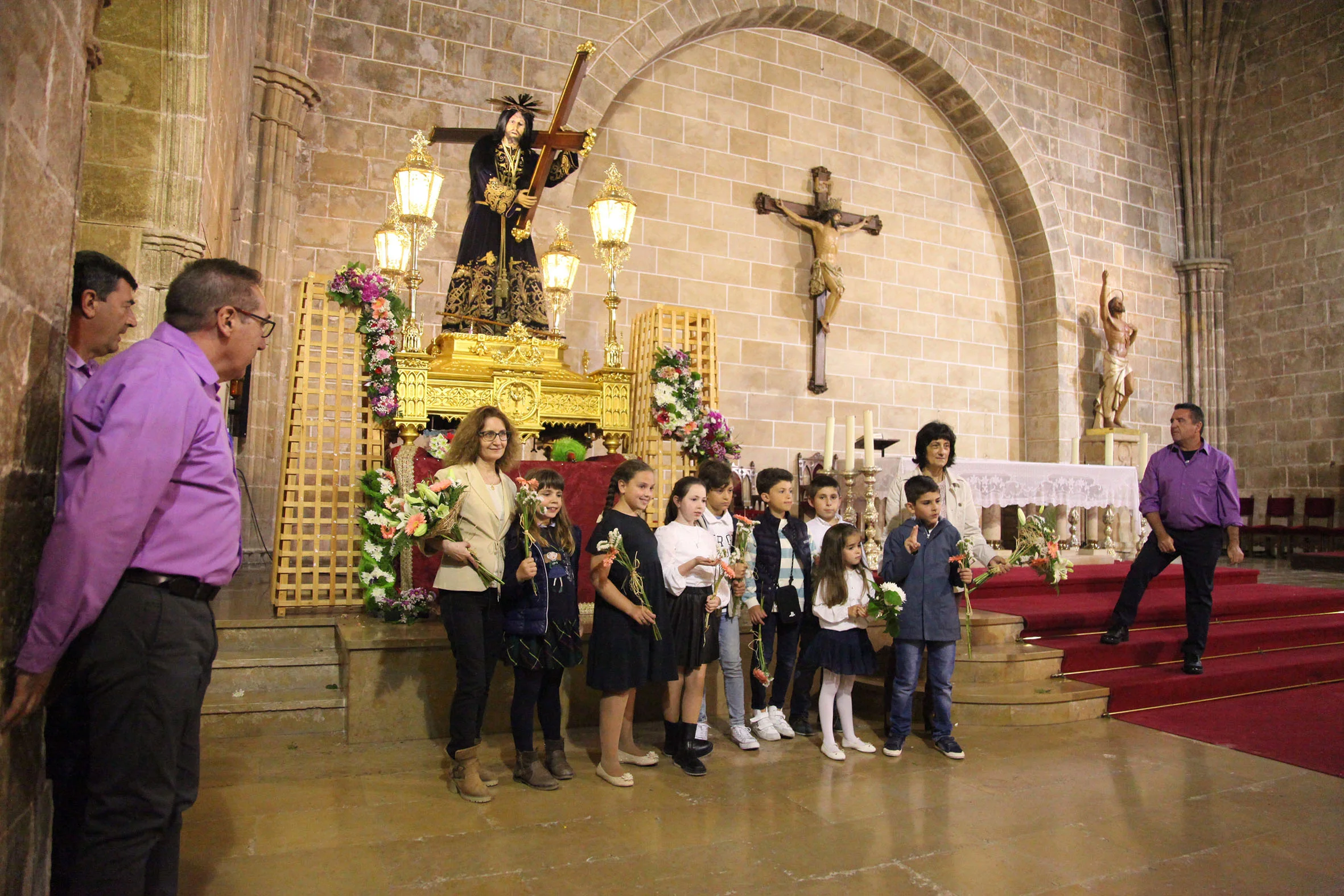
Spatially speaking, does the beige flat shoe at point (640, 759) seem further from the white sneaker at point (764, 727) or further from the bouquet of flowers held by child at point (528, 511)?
the bouquet of flowers held by child at point (528, 511)

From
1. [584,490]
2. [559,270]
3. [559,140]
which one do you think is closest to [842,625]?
[584,490]

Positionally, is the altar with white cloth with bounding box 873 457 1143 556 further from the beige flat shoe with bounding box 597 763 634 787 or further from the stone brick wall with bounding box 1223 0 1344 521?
the stone brick wall with bounding box 1223 0 1344 521

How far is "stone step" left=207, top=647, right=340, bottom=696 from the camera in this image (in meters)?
4.31

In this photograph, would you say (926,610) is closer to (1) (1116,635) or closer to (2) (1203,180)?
(1) (1116,635)

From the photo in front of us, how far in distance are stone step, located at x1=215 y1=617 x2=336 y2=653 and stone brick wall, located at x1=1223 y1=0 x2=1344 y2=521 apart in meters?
12.8

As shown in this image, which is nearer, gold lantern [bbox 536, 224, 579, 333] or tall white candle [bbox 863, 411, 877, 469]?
tall white candle [bbox 863, 411, 877, 469]

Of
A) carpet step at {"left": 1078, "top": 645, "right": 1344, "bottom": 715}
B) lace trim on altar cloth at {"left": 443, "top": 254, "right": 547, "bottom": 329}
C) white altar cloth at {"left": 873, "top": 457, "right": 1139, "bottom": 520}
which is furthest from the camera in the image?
white altar cloth at {"left": 873, "top": 457, "right": 1139, "bottom": 520}

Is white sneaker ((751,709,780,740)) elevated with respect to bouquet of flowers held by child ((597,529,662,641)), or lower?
lower

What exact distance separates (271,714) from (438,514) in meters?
1.54

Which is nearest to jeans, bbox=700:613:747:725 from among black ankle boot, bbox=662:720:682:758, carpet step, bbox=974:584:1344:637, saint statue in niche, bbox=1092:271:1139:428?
black ankle boot, bbox=662:720:682:758

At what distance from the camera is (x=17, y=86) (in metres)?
1.72

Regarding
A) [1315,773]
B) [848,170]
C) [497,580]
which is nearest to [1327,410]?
[848,170]

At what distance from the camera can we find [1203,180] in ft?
43.1

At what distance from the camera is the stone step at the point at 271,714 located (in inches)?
161
